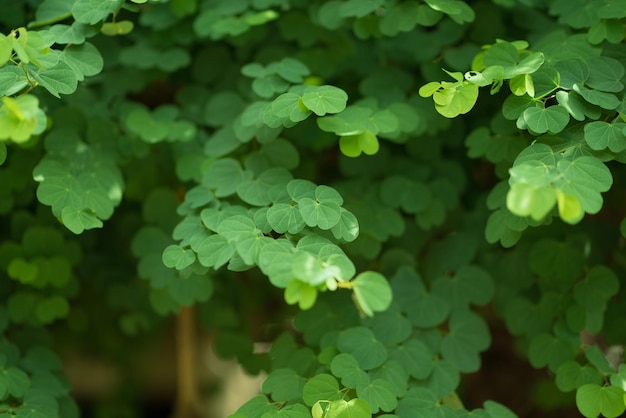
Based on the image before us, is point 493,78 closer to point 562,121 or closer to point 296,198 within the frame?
point 562,121

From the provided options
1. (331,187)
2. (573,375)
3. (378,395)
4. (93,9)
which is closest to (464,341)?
(573,375)

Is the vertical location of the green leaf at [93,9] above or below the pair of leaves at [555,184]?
above

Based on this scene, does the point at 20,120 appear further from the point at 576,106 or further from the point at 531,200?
the point at 576,106

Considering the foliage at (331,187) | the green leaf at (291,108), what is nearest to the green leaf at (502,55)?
the foliage at (331,187)

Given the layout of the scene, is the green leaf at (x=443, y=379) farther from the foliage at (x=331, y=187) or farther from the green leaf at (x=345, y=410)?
the green leaf at (x=345, y=410)

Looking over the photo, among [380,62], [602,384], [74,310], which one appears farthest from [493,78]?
[74,310]

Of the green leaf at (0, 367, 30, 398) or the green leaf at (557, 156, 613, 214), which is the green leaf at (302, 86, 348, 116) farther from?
the green leaf at (0, 367, 30, 398)
